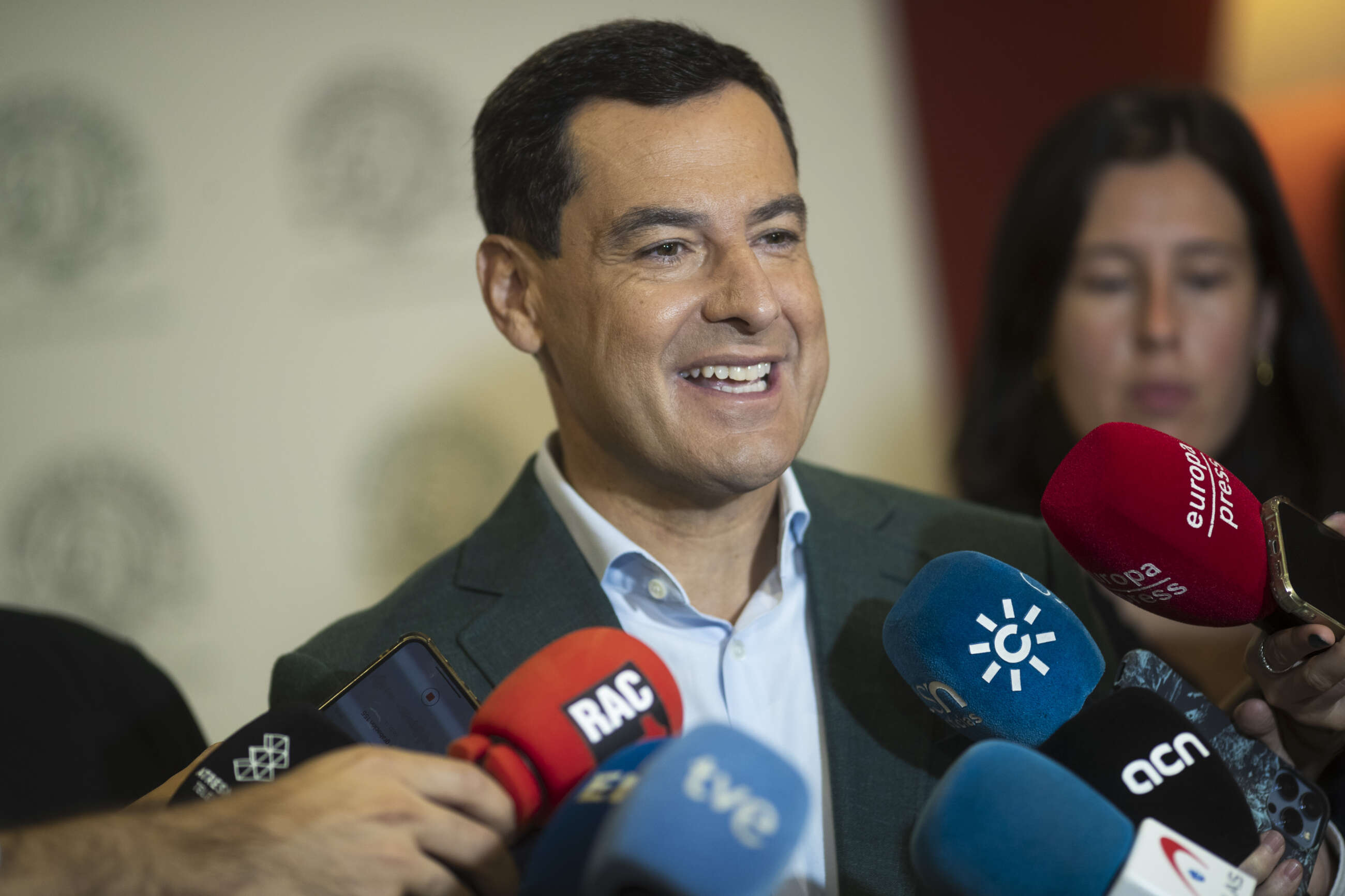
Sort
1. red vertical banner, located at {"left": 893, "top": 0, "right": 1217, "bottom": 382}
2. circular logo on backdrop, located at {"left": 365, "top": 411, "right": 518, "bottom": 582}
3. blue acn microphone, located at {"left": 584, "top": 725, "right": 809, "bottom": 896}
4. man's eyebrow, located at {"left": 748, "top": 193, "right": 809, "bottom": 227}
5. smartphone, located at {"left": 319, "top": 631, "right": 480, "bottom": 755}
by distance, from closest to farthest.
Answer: blue acn microphone, located at {"left": 584, "top": 725, "right": 809, "bottom": 896}, smartphone, located at {"left": 319, "top": 631, "right": 480, "bottom": 755}, man's eyebrow, located at {"left": 748, "top": 193, "right": 809, "bottom": 227}, circular logo on backdrop, located at {"left": 365, "top": 411, "right": 518, "bottom": 582}, red vertical banner, located at {"left": 893, "top": 0, "right": 1217, "bottom": 382}

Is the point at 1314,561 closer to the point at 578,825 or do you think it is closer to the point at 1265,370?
the point at 578,825

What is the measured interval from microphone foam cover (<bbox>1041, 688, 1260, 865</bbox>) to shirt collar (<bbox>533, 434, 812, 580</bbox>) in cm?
63

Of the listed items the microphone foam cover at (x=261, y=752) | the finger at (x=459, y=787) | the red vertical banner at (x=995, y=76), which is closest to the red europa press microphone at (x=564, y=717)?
the finger at (x=459, y=787)

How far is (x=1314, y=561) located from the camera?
1.20 m

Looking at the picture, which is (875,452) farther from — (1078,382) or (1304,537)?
(1304,537)

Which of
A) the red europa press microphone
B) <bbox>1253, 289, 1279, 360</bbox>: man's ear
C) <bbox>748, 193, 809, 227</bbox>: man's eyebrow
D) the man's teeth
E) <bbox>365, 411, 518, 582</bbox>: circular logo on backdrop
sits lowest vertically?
<bbox>365, 411, 518, 582</bbox>: circular logo on backdrop

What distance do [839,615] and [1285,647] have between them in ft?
1.94

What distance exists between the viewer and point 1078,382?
97.3 inches

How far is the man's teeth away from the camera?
157 centimetres

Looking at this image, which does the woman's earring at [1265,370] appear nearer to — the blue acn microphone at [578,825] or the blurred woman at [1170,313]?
the blurred woman at [1170,313]

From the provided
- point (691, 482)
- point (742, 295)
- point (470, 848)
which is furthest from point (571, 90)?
point (470, 848)

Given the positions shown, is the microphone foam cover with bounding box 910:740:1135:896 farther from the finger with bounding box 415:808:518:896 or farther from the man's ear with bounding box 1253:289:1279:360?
the man's ear with bounding box 1253:289:1279:360

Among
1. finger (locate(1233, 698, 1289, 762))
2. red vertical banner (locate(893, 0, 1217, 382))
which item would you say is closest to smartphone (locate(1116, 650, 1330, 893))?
finger (locate(1233, 698, 1289, 762))

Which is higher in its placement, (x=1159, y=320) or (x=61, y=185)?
(x=61, y=185)
